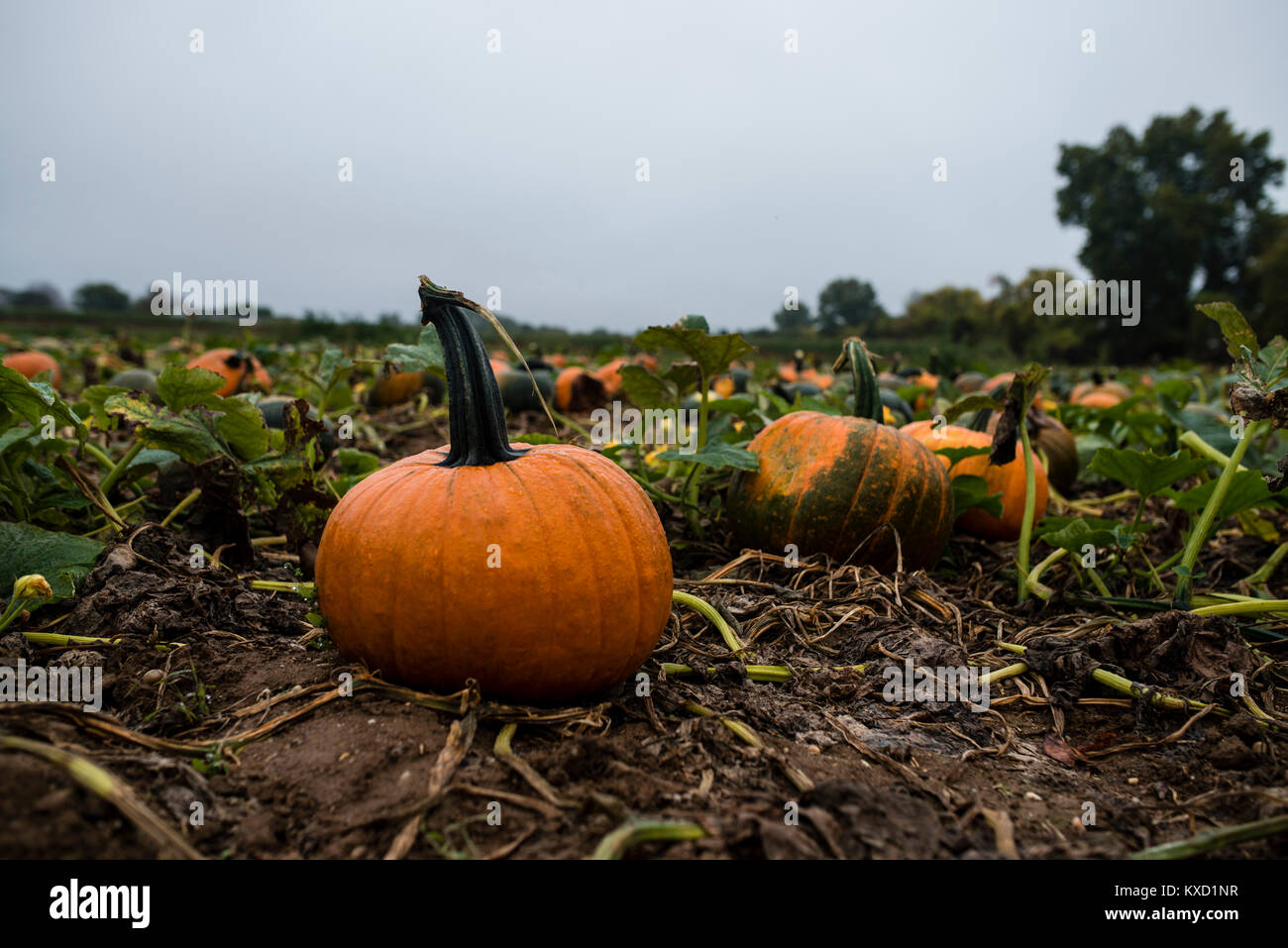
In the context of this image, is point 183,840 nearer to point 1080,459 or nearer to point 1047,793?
point 1047,793

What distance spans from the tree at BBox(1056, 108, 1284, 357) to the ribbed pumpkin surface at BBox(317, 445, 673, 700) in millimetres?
36754

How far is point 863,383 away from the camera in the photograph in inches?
122

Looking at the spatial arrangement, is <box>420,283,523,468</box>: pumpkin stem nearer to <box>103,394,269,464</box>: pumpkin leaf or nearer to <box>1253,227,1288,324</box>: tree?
<box>103,394,269,464</box>: pumpkin leaf

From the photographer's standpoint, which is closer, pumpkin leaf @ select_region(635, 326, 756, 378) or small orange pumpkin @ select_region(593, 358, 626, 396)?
pumpkin leaf @ select_region(635, 326, 756, 378)

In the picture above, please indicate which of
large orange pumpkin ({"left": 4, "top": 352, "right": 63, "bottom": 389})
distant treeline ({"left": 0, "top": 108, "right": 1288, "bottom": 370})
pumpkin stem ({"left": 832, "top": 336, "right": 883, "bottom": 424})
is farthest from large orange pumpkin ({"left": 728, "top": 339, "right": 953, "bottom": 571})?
distant treeline ({"left": 0, "top": 108, "right": 1288, "bottom": 370})

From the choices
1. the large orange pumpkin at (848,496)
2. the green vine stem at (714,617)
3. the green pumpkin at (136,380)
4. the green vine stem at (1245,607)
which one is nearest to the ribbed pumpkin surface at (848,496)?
the large orange pumpkin at (848,496)

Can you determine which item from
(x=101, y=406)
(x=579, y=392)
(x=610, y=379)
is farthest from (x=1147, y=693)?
(x=610, y=379)

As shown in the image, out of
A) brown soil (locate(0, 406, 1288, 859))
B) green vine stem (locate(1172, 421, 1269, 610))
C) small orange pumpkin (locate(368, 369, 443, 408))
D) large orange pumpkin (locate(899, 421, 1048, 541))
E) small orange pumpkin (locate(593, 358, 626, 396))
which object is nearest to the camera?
brown soil (locate(0, 406, 1288, 859))

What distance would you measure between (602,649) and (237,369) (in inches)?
216

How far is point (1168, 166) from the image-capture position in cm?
3591

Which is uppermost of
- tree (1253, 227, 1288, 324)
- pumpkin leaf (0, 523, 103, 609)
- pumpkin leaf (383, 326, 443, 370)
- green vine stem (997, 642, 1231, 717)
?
tree (1253, 227, 1288, 324)

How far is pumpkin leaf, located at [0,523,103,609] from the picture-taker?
1.91m

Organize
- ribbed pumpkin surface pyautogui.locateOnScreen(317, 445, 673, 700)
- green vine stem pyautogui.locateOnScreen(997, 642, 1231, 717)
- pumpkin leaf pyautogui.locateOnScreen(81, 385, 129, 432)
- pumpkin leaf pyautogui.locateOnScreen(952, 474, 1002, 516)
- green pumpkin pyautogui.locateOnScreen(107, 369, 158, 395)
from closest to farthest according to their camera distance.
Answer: ribbed pumpkin surface pyautogui.locateOnScreen(317, 445, 673, 700)
green vine stem pyautogui.locateOnScreen(997, 642, 1231, 717)
pumpkin leaf pyautogui.locateOnScreen(81, 385, 129, 432)
pumpkin leaf pyautogui.locateOnScreen(952, 474, 1002, 516)
green pumpkin pyautogui.locateOnScreen(107, 369, 158, 395)
